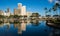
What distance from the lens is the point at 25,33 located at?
3.00 meters

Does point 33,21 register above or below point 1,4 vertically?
below

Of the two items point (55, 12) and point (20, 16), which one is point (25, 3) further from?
point (55, 12)

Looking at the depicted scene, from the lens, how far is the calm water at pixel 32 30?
300 centimetres

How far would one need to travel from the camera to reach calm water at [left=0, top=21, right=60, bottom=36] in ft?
9.83

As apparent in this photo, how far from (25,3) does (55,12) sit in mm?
584

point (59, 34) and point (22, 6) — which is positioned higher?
point (22, 6)

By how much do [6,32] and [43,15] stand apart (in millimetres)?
761

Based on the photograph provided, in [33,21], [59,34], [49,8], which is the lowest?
[59,34]

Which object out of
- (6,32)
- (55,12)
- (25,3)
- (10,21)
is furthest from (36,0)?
(6,32)

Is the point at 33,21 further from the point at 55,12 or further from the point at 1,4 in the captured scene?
the point at 1,4

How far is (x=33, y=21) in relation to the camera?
10.0 feet

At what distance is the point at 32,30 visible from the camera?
9.87 feet

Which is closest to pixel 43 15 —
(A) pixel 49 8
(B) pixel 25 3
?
(A) pixel 49 8

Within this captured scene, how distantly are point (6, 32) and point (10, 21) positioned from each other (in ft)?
0.71
